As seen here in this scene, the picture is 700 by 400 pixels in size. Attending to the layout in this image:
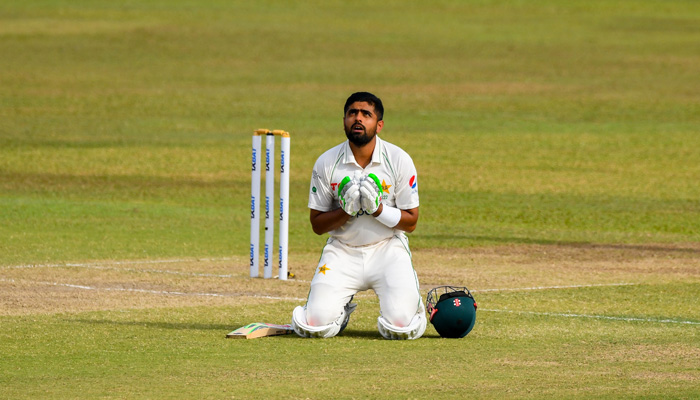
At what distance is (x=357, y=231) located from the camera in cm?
946

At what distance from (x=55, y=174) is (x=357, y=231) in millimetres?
14030

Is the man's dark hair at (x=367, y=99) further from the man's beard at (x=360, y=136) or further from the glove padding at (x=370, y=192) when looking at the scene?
the glove padding at (x=370, y=192)

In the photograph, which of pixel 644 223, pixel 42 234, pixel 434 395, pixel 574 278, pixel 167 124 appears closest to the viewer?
pixel 434 395

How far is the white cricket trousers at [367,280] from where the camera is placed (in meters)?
9.31

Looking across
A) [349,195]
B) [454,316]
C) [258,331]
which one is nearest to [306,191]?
[258,331]

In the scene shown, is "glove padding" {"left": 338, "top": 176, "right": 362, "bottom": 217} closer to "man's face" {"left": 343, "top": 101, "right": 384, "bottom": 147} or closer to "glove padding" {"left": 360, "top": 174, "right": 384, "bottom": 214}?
"glove padding" {"left": 360, "top": 174, "right": 384, "bottom": 214}

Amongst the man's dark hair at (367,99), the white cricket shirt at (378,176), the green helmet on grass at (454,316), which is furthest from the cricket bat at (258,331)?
the man's dark hair at (367,99)

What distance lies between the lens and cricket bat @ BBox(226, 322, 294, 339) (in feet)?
30.3

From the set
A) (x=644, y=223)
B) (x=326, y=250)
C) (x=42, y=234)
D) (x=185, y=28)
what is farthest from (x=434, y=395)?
(x=185, y=28)

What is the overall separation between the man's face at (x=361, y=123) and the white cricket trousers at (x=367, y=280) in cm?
81

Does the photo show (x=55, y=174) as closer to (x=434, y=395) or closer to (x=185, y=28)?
(x=434, y=395)

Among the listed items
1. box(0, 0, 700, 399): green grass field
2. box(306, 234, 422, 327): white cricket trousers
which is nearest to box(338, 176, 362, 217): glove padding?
box(306, 234, 422, 327): white cricket trousers

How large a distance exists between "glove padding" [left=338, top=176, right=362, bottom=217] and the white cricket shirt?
0.38 m

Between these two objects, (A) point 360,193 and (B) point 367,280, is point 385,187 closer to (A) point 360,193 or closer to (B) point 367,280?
(A) point 360,193
